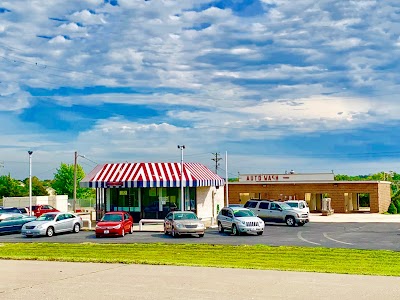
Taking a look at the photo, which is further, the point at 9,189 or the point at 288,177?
the point at 9,189

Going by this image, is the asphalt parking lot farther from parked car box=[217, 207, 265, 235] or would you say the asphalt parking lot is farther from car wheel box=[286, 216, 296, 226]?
car wheel box=[286, 216, 296, 226]

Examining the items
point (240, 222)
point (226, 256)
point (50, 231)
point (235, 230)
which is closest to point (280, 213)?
point (235, 230)

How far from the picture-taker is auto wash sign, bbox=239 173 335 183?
6731 centimetres

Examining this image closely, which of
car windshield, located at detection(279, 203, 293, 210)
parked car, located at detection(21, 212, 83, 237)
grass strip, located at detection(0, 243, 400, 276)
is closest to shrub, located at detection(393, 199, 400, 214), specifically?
car windshield, located at detection(279, 203, 293, 210)

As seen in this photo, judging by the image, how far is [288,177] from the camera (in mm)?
68812

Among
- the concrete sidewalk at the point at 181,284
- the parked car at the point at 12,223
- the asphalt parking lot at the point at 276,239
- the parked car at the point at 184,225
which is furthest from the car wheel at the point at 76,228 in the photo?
the concrete sidewalk at the point at 181,284

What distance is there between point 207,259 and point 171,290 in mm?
7934

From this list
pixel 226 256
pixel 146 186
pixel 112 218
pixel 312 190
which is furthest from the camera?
pixel 312 190

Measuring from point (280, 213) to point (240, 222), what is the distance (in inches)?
411

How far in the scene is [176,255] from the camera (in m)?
24.2

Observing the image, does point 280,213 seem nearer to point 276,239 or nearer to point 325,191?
point 276,239

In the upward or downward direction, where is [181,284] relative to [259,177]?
downward

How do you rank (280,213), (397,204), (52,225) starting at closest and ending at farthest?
(52,225)
(280,213)
(397,204)

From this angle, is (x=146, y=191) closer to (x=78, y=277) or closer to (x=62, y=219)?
(x=62, y=219)
